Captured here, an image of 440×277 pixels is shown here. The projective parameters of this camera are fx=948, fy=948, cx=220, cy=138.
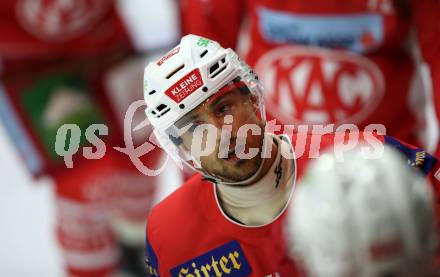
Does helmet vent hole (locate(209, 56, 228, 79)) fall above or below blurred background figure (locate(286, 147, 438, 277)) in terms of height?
below

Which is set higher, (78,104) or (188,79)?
(188,79)

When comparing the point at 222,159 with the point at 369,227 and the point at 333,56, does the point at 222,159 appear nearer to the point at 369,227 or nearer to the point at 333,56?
the point at 369,227

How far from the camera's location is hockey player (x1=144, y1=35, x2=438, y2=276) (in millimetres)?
1316

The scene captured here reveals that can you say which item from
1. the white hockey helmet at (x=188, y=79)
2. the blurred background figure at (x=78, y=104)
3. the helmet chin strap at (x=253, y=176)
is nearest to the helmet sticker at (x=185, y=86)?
the white hockey helmet at (x=188, y=79)

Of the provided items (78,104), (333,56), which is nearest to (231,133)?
(333,56)

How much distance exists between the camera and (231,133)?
1.32 meters

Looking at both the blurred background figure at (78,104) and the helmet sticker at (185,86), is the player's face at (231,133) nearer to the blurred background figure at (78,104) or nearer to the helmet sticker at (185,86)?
the helmet sticker at (185,86)

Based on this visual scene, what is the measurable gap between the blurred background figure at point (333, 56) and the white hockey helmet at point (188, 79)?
48 centimetres

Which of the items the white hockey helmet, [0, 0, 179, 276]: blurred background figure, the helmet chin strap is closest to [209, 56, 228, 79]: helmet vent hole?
the white hockey helmet

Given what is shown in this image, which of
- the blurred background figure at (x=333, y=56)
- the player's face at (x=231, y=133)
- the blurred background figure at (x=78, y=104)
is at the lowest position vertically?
the blurred background figure at (x=78, y=104)

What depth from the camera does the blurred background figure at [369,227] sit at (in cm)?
85

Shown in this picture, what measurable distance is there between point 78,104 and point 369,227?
1918mm

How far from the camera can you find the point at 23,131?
8.93 feet

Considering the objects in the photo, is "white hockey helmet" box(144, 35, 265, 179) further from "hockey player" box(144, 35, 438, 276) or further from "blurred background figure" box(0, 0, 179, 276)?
"blurred background figure" box(0, 0, 179, 276)
